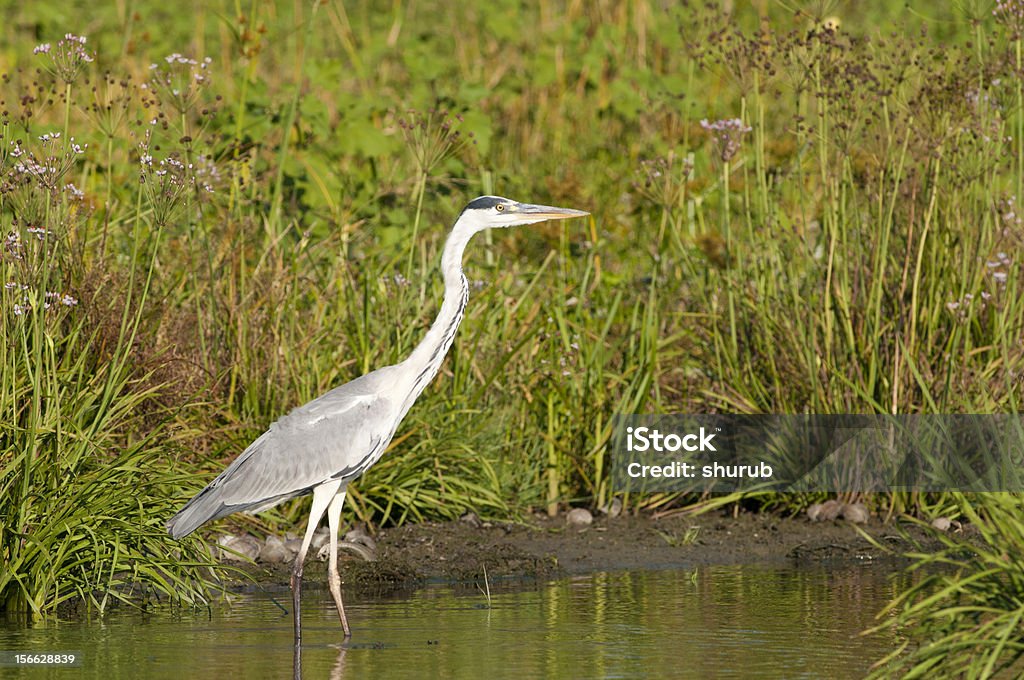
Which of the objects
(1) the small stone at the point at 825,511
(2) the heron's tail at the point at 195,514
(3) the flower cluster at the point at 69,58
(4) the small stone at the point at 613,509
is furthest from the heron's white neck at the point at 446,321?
(1) the small stone at the point at 825,511

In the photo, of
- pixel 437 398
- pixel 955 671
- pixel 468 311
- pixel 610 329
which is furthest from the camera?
pixel 610 329

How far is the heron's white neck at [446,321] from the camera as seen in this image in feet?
22.2

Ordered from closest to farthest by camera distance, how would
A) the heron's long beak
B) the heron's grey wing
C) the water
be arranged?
the water < the heron's grey wing < the heron's long beak

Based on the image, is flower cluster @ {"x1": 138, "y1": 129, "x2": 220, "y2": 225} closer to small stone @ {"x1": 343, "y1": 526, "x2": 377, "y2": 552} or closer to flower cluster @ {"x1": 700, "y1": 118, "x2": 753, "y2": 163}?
small stone @ {"x1": 343, "y1": 526, "x2": 377, "y2": 552}

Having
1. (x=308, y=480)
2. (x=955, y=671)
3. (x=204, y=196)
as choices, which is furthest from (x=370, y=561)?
(x=955, y=671)

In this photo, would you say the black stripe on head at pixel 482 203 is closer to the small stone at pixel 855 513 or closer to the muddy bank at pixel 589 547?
the muddy bank at pixel 589 547

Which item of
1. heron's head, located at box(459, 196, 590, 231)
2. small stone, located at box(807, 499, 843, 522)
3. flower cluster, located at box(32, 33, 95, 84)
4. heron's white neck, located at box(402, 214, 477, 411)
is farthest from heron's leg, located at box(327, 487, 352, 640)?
small stone, located at box(807, 499, 843, 522)

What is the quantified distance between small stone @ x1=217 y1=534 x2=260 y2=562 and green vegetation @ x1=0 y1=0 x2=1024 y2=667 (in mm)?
324

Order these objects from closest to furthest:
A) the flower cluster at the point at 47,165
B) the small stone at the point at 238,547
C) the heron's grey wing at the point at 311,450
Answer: the flower cluster at the point at 47,165
the heron's grey wing at the point at 311,450
the small stone at the point at 238,547

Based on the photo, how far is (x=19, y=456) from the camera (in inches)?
243

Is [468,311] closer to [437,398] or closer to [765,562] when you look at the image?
[437,398]

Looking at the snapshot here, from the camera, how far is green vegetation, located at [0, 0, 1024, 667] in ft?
21.1

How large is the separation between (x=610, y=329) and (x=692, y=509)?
57.9 inches

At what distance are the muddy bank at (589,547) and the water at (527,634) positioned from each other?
225 mm
